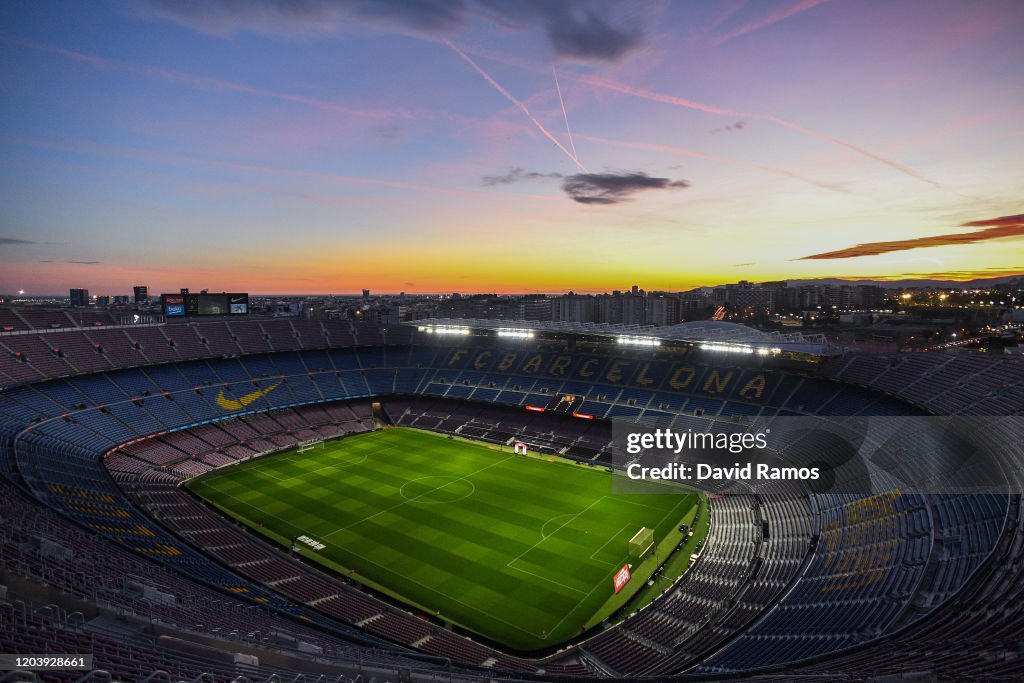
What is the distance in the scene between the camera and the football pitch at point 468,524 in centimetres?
2678

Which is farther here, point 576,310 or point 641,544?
→ point 576,310

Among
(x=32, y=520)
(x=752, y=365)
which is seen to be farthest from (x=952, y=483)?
(x=32, y=520)

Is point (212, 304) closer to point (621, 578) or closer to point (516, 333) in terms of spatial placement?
point (516, 333)

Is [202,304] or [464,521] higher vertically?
[202,304]

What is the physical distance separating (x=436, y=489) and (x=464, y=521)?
234 inches

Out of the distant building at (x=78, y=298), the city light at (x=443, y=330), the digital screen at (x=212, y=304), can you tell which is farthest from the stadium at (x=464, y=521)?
the distant building at (x=78, y=298)

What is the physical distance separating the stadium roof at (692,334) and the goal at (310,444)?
23.2m

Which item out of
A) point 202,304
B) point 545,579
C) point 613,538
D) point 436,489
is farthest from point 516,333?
point 545,579

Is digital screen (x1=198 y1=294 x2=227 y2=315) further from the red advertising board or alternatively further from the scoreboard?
the red advertising board

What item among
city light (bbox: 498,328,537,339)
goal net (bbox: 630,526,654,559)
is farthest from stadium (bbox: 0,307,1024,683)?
city light (bbox: 498,328,537,339)

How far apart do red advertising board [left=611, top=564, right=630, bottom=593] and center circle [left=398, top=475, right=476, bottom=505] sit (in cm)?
1475

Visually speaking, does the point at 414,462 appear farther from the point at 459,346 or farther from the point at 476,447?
the point at 459,346

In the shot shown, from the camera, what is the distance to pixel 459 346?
6931 centimetres

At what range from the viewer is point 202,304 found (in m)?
62.2
